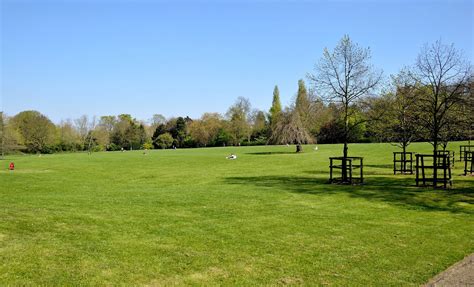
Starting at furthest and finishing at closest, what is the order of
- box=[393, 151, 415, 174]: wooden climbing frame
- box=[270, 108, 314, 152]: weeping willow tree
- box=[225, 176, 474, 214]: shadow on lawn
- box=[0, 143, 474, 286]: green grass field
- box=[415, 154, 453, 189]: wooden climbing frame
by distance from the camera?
box=[270, 108, 314, 152]: weeping willow tree < box=[393, 151, 415, 174]: wooden climbing frame < box=[415, 154, 453, 189]: wooden climbing frame < box=[225, 176, 474, 214]: shadow on lawn < box=[0, 143, 474, 286]: green grass field

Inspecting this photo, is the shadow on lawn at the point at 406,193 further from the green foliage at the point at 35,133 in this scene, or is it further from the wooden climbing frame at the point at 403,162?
the green foliage at the point at 35,133

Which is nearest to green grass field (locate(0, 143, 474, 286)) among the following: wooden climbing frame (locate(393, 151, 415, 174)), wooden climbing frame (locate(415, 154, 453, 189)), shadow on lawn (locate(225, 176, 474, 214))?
shadow on lawn (locate(225, 176, 474, 214))

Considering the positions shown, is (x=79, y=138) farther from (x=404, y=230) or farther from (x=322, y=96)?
(x=404, y=230)

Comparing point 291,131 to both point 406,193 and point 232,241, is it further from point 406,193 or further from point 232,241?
point 232,241

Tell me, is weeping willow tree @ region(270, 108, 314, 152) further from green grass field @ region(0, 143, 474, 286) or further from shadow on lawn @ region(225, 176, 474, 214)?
green grass field @ region(0, 143, 474, 286)

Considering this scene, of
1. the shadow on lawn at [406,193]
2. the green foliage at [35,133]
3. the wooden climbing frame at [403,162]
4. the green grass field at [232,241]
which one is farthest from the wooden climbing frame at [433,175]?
the green foliage at [35,133]

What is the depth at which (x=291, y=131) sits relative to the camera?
48.2 metres

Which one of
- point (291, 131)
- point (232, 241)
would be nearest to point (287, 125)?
point (291, 131)

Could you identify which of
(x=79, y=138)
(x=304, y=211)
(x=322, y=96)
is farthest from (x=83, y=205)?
(x=79, y=138)

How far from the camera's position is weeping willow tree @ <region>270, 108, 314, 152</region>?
158 ft

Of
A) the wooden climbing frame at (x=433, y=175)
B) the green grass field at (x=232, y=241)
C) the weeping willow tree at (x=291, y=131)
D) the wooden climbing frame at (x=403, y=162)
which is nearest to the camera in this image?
the green grass field at (x=232, y=241)

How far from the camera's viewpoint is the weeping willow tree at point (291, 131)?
4828cm

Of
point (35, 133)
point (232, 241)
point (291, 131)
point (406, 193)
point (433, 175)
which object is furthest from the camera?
point (35, 133)

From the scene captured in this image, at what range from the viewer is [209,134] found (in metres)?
97.7
